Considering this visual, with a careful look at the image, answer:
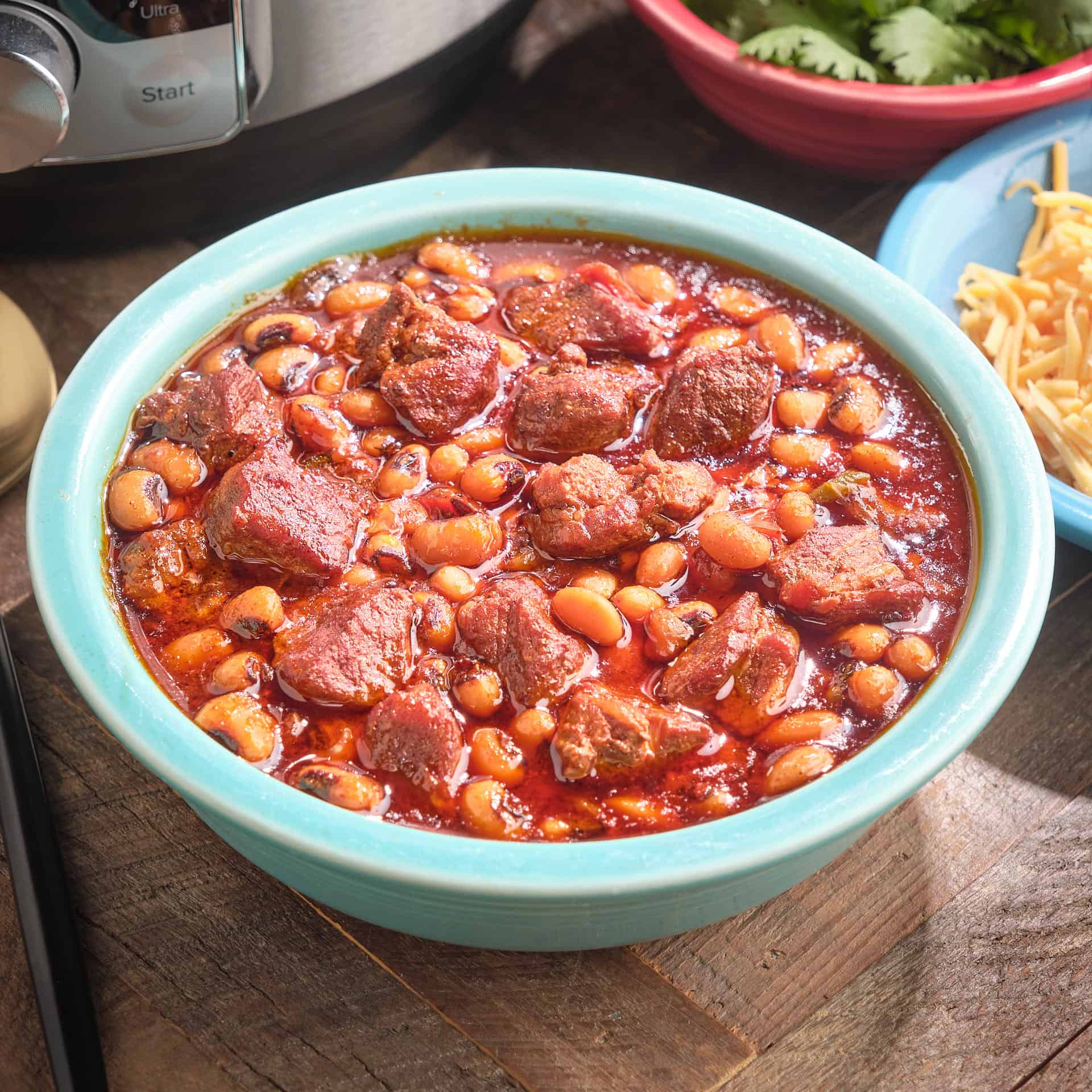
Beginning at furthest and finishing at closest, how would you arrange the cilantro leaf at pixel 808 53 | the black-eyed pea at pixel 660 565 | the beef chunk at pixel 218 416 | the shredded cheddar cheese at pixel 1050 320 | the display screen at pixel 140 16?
the cilantro leaf at pixel 808 53 < the shredded cheddar cheese at pixel 1050 320 < the display screen at pixel 140 16 < the beef chunk at pixel 218 416 < the black-eyed pea at pixel 660 565

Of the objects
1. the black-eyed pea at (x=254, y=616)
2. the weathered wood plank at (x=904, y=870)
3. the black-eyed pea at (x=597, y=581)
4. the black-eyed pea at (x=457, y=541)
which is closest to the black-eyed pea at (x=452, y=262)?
the black-eyed pea at (x=457, y=541)

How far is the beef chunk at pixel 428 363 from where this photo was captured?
2443mm

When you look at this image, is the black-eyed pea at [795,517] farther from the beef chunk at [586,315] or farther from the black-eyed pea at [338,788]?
the black-eyed pea at [338,788]

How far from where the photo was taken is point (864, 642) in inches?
84.3

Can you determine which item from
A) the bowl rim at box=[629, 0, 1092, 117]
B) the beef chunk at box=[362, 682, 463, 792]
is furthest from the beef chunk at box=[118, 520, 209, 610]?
the bowl rim at box=[629, 0, 1092, 117]

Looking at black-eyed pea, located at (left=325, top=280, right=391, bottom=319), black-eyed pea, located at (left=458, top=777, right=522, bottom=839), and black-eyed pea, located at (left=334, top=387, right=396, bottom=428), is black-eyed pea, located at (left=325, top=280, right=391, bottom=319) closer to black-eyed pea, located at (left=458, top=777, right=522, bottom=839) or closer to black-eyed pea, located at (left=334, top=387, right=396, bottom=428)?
black-eyed pea, located at (left=334, top=387, right=396, bottom=428)

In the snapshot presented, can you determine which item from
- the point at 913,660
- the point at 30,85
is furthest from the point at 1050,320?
the point at 30,85

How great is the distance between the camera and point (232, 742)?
2014mm

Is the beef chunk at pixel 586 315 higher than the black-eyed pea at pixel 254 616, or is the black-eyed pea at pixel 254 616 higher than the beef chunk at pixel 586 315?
the beef chunk at pixel 586 315

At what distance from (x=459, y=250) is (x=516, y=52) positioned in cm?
156

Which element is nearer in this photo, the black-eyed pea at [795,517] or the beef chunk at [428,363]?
the black-eyed pea at [795,517]

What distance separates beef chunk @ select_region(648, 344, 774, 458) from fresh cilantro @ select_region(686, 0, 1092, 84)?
3.91 feet

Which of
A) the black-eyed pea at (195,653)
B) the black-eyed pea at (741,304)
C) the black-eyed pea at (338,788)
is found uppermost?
the black-eyed pea at (741,304)

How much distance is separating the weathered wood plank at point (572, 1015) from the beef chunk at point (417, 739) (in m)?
0.44
